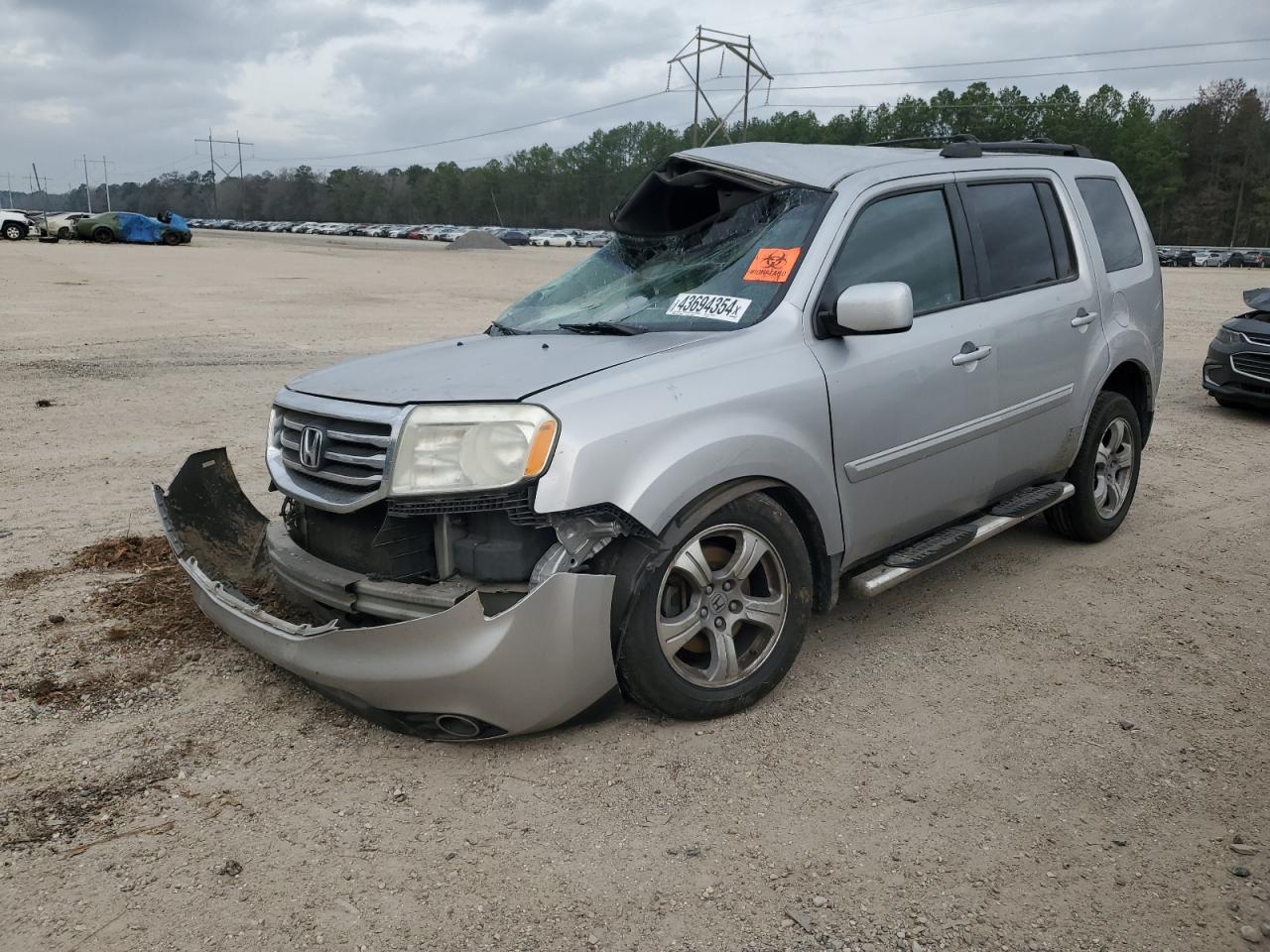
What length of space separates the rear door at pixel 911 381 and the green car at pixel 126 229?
4411 cm

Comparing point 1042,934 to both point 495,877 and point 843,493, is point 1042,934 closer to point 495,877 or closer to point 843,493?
point 495,877

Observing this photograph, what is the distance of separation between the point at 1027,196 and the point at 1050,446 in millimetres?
1170

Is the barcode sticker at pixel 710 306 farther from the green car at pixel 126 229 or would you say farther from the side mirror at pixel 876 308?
the green car at pixel 126 229

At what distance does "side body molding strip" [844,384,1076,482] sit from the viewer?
3852mm

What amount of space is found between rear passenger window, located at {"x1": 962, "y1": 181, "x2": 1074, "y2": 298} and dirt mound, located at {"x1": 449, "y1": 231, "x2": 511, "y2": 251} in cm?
4784

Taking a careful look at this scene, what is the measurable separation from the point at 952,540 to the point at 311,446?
2.52 meters

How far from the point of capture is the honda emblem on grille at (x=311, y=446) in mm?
3389

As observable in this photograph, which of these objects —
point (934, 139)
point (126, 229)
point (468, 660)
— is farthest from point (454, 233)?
point (468, 660)

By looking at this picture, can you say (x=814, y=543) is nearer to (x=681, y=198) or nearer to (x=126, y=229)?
(x=681, y=198)

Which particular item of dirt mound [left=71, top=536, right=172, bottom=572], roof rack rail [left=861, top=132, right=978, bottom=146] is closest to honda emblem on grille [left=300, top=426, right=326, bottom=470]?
dirt mound [left=71, top=536, right=172, bottom=572]

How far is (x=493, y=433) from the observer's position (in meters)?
3.12

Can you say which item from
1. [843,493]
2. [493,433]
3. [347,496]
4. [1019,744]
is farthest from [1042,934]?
[347,496]

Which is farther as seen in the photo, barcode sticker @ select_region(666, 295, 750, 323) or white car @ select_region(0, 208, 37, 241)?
white car @ select_region(0, 208, 37, 241)

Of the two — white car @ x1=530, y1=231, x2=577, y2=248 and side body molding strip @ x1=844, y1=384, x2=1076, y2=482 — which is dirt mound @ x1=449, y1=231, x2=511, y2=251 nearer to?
white car @ x1=530, y1=231, x2=577, y2=248
